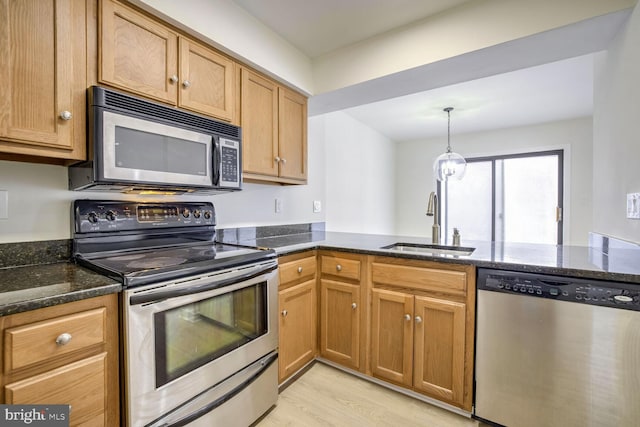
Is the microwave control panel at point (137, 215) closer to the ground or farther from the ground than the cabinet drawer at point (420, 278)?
farther from the ground

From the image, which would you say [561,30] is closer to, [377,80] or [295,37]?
[377,80]

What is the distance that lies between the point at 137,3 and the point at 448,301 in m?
2.13

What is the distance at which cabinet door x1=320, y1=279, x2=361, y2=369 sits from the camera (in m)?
1.96

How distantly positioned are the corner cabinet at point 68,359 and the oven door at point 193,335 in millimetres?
56

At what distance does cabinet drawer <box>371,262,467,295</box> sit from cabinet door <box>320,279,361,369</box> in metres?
0.20

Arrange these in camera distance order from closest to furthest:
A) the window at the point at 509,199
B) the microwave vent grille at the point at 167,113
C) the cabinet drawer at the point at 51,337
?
the cabinet drawer at the point at 51,337
the microwave vent grille at the point at 167,113
the window at the point at 509,199

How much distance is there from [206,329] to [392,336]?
3.61 ft

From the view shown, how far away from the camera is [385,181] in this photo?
511 cm

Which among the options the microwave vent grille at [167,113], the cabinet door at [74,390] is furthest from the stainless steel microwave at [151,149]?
the cabinet door at [74,390]

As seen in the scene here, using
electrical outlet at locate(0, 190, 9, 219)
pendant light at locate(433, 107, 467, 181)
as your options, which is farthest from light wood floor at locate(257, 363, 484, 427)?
pendant light at locate(433, 107, 467, 181)

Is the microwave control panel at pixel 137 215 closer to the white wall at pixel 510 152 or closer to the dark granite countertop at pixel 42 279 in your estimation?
the dark granite countertop at pixel 42 279

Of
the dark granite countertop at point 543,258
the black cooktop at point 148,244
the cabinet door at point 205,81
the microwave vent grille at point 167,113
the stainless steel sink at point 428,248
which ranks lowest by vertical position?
the stainless steel sink at point 428,248

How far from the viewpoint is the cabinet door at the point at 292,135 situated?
86.2 inches

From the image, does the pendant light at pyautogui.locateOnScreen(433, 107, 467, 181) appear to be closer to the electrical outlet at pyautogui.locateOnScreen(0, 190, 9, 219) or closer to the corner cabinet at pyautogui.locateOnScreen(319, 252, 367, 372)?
the corner cabinet at pyautogui.locateOnScreen(319, 252, 367, 372)
